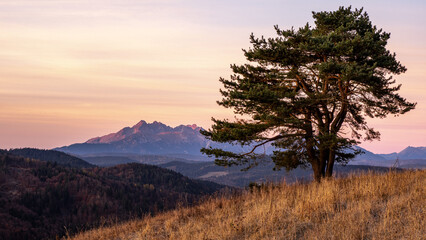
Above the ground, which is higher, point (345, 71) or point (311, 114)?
point (345, 71)

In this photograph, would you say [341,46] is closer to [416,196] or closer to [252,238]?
[416,196]

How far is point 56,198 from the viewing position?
131500 millimetres

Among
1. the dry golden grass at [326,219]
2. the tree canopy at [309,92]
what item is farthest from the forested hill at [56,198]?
the dry golden grass at [326,219]

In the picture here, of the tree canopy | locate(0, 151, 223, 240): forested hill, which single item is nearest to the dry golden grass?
the tree canopy

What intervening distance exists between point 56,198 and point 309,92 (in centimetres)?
13460

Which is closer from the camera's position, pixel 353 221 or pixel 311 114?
pixel 353 221

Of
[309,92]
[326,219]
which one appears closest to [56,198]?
[309,92]

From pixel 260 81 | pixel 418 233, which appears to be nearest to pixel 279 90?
pixel 260 81

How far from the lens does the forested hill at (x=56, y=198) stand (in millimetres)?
108375

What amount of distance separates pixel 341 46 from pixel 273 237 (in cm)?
1138

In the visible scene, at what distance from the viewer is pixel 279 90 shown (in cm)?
1988

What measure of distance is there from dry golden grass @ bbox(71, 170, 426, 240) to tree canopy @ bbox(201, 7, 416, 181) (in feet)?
17.5

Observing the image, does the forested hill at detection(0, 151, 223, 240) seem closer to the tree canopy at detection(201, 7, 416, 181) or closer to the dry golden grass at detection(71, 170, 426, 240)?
Result: the tree canopy at detection(201, 7, 416, 181)

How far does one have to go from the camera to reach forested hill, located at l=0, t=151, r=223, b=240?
10838 centimetres
